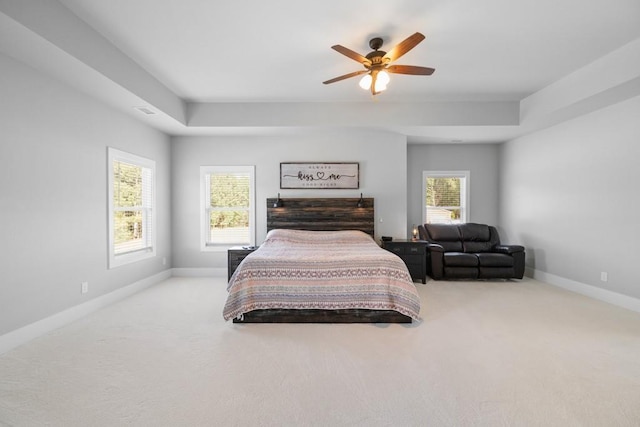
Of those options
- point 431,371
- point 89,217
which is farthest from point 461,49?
point 89,217

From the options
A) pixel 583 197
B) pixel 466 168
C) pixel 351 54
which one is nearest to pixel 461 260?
pixel 583 197

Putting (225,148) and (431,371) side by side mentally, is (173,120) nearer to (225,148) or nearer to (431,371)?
(225,148)

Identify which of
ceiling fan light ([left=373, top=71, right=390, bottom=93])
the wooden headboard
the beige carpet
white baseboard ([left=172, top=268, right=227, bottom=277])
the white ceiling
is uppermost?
the white ceiling

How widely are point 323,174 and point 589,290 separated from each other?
4.24 meters

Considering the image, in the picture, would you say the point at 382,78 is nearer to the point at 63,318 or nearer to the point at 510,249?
the point at 510,249

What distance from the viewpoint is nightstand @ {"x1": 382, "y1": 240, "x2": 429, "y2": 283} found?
15.6 ft

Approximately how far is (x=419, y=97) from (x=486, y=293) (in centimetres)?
303

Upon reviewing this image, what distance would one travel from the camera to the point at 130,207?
14.4 ft

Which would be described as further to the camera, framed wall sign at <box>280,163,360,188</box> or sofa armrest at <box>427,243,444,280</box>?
framed wall sign at <box>280,163,360,188</box>

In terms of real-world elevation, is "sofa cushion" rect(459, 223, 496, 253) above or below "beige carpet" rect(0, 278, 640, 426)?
above

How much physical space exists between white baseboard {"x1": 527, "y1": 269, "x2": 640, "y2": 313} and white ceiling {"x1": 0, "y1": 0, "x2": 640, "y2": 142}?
2848mm

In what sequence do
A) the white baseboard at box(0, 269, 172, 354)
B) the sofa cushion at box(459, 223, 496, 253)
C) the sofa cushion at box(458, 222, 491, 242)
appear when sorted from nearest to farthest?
the white baseboard at box(0, 269, 172, 354) < the sofa cushion at box(459, 223, 496, 253) < the sofa cushion at box(458, 222, 491, 242)

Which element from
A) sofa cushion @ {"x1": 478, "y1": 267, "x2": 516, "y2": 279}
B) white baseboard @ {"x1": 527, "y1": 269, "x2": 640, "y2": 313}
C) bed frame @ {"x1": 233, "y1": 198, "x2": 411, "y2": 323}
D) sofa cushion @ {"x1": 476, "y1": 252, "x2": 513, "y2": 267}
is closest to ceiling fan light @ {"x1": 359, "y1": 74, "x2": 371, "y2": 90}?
bed frame @ {"x1": 233, "y1": 198, "x2": 411, "y2": 323}

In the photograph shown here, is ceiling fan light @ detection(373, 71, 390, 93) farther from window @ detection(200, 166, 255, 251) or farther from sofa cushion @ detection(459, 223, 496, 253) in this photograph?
sofa cushion @ detection(459, 223, 496, 253)
